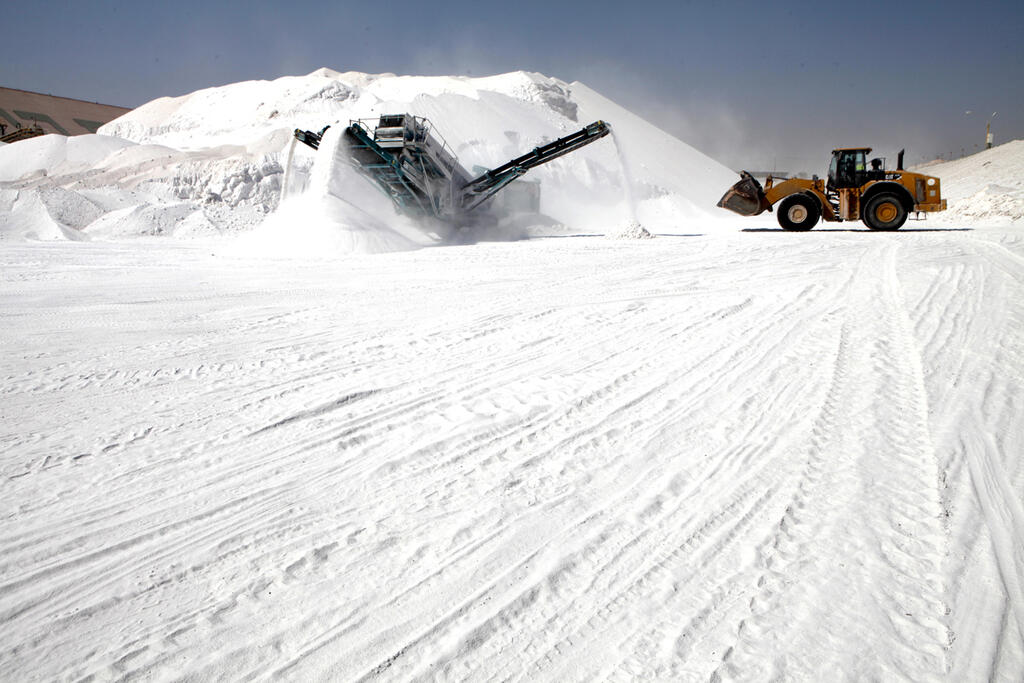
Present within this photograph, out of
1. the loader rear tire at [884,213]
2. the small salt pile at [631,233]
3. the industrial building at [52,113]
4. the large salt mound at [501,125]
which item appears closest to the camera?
the small salt pile at [631,233]

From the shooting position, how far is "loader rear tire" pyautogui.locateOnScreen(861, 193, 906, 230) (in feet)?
50.5

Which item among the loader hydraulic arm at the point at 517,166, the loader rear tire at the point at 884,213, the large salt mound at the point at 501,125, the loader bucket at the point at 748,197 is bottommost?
the loader rear tire at the point at 884,213

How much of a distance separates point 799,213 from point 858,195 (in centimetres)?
149

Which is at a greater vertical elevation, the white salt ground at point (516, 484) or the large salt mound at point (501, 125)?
the large salt mound at point (501, 125)

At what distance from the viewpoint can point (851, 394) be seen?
3574 millimetres

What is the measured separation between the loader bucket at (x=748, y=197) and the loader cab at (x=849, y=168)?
Result: 1938mm

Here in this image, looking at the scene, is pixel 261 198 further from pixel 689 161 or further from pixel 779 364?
pixel 689 161

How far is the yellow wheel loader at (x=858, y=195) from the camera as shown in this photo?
15.5 m

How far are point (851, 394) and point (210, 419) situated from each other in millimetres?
3842

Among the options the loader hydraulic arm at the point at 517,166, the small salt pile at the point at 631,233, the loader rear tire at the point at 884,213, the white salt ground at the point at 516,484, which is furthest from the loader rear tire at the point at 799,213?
the white salt ground at the point at 516,484

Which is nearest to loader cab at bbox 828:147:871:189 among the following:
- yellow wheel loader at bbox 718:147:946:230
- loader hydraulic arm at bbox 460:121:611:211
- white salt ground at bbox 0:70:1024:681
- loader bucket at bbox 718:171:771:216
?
yellow wheel loader at bbox 718:147:946:230

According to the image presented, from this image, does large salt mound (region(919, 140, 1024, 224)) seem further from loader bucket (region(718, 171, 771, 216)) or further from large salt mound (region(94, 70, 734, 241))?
large salt mound (region(94, 70, 734, 241))

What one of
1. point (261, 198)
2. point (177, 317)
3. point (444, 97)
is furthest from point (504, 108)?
point (177, 317)

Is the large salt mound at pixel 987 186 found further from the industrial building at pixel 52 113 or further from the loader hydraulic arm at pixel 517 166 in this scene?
the industrial building at pixel 52 113
